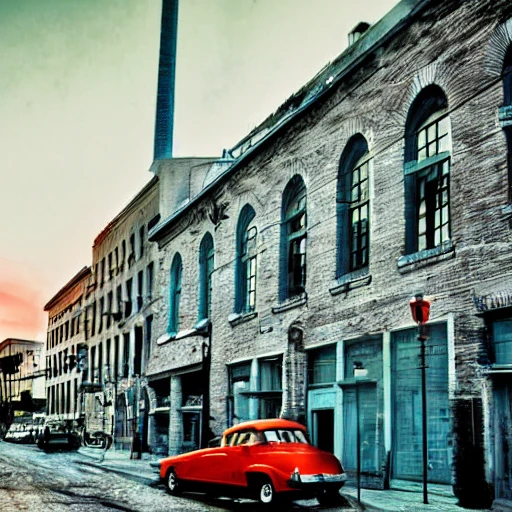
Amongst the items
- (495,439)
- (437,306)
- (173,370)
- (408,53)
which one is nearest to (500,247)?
(437,306)

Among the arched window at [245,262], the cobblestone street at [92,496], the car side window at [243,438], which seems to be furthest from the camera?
the arched window at [245,262]

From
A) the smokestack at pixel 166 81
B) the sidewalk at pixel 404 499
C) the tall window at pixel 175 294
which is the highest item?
the smokestack at pixel 166 81

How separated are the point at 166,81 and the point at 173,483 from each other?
28947 millimetres

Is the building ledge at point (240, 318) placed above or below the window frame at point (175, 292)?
below

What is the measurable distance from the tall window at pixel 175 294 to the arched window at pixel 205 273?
2.92 meters

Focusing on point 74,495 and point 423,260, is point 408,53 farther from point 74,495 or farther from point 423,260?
point 74,495

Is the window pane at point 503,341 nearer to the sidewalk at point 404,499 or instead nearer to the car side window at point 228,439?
the sidewalk at point 404,499

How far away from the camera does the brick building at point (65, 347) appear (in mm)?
59531

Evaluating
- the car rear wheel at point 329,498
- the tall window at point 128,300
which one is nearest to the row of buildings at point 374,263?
the car rear wheel at point 329,498

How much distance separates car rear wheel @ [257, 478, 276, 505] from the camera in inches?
614

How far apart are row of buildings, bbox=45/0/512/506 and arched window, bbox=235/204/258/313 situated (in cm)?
7

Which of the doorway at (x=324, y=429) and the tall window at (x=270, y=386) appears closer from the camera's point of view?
the doorway at (x=324, y=429)

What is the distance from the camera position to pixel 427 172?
1834 cm

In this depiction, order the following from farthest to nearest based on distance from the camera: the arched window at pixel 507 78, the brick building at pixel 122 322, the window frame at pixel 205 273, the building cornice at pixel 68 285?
1. the building cornice at pixel 68 285
2. the brick building at pixel 122 322
3. the window frame at pixel 205 273
4. the arched window at pixel 507 78
